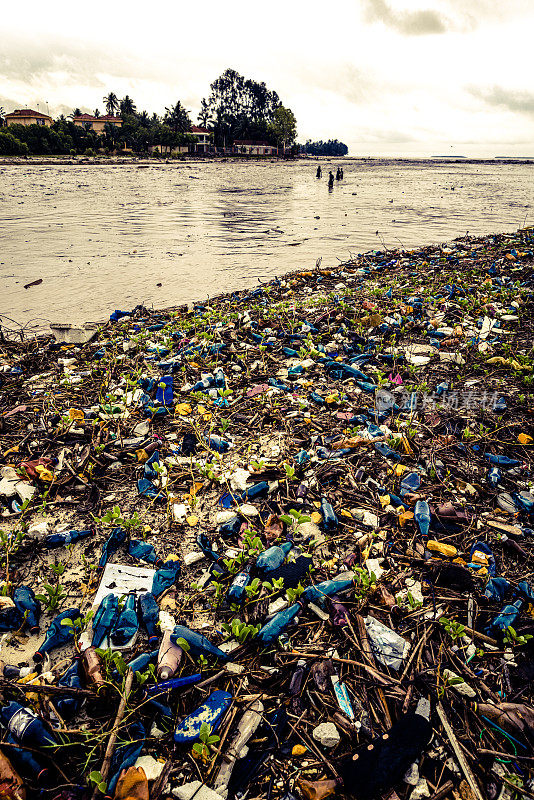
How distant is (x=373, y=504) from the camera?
9.25 ft

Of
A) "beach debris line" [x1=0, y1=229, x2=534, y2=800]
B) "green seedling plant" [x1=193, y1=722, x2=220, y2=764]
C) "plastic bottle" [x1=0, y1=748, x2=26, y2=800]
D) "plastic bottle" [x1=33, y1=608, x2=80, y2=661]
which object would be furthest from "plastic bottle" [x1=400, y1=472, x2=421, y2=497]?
"plastic bottle" [x1=0, y1=748, x2=26, y2=800]

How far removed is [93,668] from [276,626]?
883mm

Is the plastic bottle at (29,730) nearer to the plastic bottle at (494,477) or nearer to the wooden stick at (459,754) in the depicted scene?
the wooden stick at (459,754)

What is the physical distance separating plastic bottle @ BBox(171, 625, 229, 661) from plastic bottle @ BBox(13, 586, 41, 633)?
0.78 m

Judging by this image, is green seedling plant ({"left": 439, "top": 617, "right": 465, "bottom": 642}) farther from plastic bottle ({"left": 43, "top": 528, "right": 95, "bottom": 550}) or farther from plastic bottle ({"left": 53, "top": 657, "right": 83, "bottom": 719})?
plastic bottle ({"left": 43, "top": 528, "right": 95, "bottom": 550})

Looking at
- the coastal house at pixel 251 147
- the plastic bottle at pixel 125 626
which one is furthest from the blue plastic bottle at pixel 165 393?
the coastal house at pixel 251 147

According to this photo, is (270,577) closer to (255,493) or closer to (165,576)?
(165,576)

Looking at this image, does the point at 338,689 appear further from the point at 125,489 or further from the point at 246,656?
the point at 125,489

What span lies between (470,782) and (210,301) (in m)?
7.12

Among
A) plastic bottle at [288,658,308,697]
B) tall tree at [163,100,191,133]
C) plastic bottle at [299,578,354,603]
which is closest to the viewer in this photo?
plastic bottle at [288,658,308,697]

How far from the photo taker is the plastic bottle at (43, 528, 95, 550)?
2.57m

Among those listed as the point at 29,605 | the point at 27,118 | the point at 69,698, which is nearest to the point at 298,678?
the point at 69,698

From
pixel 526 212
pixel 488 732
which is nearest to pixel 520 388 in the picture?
pixel 488 732

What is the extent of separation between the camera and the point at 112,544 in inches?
101
